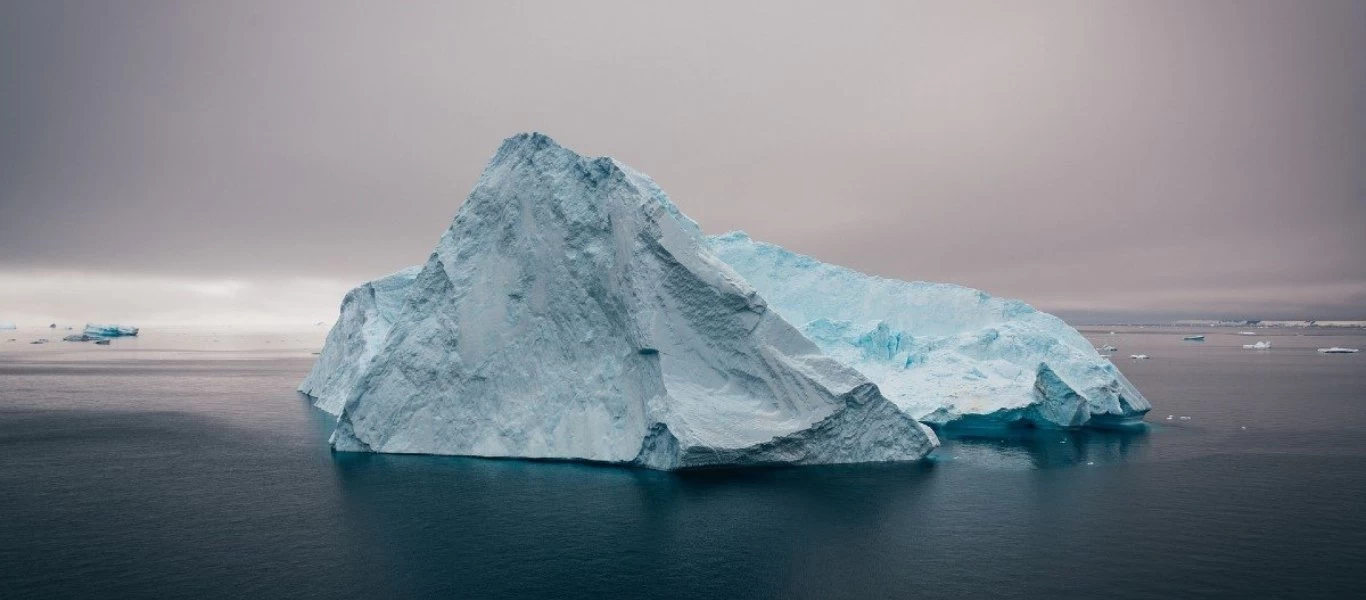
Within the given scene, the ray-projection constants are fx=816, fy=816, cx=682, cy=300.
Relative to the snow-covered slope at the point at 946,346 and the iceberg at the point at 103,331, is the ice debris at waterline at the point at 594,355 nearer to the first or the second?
the snow-covered slope at the point at 946,346

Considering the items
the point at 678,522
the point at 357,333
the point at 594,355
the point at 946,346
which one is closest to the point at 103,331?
the point at 357,333

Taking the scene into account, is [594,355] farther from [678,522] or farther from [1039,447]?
[1039,447]

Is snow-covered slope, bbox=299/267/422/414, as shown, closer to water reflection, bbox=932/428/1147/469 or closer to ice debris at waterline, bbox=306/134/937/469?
ice debris at waterline, bbox=306/134/937/469

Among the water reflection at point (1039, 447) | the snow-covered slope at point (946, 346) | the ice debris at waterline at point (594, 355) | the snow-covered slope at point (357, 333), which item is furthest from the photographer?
the snow-covered slope at point (357, 333)

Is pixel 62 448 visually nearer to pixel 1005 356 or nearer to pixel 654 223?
pixel 654 223

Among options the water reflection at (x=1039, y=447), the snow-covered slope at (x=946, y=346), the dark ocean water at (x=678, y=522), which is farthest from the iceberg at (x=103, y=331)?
the water reflection at (x=1039, y=447)

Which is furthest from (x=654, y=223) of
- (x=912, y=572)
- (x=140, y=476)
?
(x=140, y=476)

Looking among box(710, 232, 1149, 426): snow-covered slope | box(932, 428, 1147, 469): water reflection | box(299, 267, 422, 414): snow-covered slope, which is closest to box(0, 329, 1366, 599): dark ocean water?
box(932, 428, 1147, 469): water reflection
